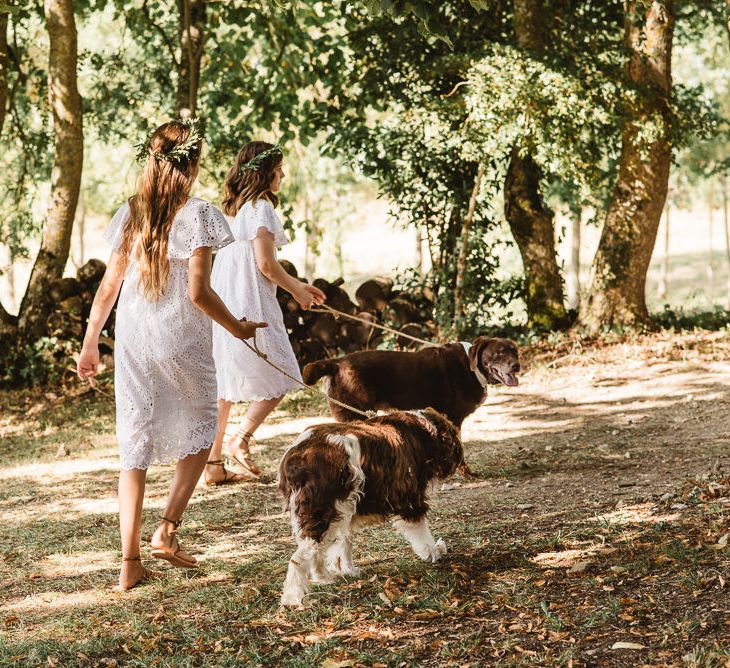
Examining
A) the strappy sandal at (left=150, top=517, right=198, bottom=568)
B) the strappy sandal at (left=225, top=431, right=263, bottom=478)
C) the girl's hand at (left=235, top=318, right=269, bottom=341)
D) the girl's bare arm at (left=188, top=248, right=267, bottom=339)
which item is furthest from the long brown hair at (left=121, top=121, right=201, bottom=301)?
the strappy sandal at (left=225, top=431, right=263, bottom=478)

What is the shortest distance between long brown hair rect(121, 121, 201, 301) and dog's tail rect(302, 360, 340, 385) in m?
1.81

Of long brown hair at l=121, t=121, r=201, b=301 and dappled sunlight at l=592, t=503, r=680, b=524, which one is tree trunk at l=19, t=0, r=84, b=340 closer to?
long brown hair at l=121, t=121, r=201, b=301

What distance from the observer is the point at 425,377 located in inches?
245

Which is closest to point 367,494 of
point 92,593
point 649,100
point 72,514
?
point 92,593

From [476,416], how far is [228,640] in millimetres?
5286

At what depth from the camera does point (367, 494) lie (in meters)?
4.05

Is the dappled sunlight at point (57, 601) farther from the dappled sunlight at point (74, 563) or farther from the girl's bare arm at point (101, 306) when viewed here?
the girl's bare arm at point (101, 306)

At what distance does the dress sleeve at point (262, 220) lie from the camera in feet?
18.9

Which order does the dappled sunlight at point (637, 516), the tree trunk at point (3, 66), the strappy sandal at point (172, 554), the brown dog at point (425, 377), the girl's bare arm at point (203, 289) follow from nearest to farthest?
the girl's bare arm at point (203, 289) < the strappy sandal at point (172, 554) < the dappled sunlight at point (637, 516) < the brown dog at point (425, 377) < the tree trunk at point (3, 66)

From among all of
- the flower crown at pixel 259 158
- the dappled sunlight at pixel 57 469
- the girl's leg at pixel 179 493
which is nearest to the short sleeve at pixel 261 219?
the flower crown at pixel 259 158

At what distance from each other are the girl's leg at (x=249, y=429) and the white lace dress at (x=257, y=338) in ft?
0.39

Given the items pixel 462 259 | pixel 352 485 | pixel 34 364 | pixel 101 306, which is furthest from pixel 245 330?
pixel 462 259

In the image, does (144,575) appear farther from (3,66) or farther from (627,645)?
(3,66)

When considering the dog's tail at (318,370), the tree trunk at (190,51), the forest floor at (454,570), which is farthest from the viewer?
the tree trunk at (190,51)
